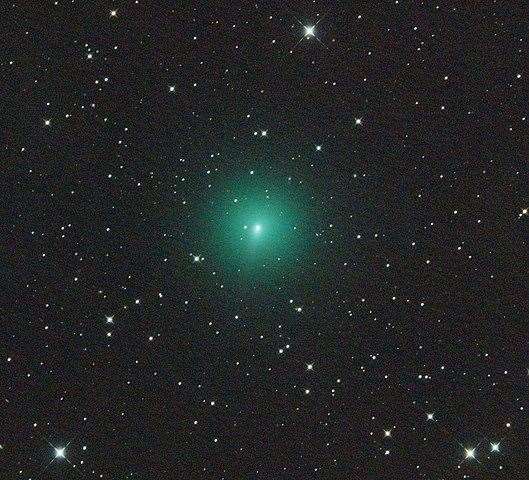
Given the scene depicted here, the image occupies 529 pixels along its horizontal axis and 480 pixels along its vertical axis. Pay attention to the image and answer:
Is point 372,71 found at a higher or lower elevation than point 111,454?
higher

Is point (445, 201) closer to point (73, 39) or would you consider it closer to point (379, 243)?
point (379, 243)

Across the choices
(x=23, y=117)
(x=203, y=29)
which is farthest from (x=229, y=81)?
(x=23, y=117)

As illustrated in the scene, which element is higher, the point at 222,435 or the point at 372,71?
the point at 372,71

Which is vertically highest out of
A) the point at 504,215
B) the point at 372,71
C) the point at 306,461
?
the point at 372,71

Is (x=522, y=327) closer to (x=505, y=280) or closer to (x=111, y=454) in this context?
(x=505, y=280)

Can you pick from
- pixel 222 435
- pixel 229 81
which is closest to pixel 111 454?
pixel 222 435
